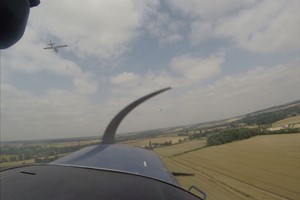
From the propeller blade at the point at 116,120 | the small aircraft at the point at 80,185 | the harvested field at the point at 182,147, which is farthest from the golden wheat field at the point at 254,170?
the small aircraft at the point at 80,185

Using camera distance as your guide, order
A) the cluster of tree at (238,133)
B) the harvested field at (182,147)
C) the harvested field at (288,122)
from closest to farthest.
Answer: the harvested field at (288,122) < the cluster of tree at (238,133) < the harvested field at (182,147)

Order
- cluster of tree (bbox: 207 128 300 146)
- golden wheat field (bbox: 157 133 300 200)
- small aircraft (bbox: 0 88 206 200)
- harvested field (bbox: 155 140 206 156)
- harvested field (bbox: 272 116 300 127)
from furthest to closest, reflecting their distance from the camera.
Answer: harvested field (bbox: 155 140 206 156) → golden wheat field (bbox: 157 133 300 200) → cluster of tree (bbox: 207 128 300 146) → harvested field (bbox: 272 116 300 127) → small aircraft (bbox: 0 88 206 200)

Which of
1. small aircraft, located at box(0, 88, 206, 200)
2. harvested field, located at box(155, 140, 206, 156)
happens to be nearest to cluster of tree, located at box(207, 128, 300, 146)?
harvested field, located at box(155, 140, 206, 156)

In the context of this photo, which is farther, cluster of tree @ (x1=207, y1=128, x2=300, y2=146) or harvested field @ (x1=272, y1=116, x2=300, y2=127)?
cluster of tree @ (x1=207, y1=128, x2=300, y2=146)

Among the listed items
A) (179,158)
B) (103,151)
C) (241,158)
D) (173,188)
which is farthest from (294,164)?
(179,158)

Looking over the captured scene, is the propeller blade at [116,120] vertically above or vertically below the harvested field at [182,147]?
above

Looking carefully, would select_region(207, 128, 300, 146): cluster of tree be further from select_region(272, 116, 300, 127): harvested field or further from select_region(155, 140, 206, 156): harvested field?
select_region(155, 140, 206, 156): harvested field

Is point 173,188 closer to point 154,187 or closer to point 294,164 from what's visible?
point 154,187

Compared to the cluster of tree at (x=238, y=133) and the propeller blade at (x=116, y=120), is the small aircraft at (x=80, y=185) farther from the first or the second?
the cluster of tree at (x=238, y=133)

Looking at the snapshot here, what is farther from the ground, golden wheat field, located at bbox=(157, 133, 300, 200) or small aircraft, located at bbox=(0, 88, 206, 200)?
small aircraft, located at bbox=(0, 88, 206, 200)
